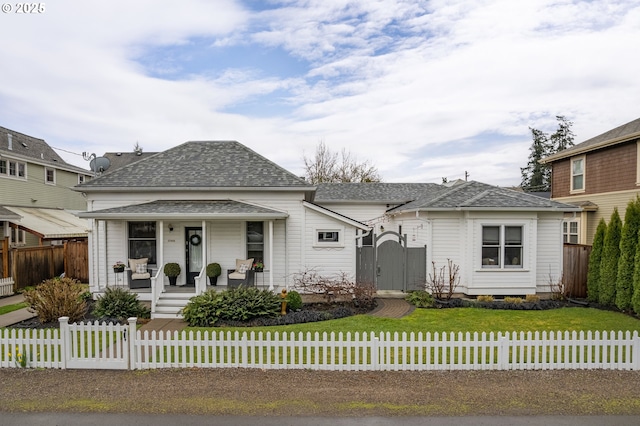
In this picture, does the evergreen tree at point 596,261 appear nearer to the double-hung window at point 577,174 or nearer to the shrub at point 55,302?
the double-hung window at point 577,174

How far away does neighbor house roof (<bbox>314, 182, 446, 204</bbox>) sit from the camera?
80.5 feet

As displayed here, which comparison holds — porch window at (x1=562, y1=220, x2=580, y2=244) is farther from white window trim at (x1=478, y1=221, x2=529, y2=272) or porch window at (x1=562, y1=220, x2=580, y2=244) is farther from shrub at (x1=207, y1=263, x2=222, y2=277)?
shrub at (x1=207, y1=263, x2=222, y2=277)

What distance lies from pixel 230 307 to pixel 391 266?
22.6 ft

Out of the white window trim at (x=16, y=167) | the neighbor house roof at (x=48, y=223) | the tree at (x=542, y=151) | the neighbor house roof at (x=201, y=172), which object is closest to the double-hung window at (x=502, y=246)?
the neighbor house roof at (x=201, y=172)

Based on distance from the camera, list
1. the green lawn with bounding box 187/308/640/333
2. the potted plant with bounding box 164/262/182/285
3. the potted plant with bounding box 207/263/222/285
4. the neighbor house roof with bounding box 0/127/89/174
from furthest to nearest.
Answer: the neighbor house roof with bounding box 0/127/89/174, the potted plant with bounding box 164/262/182/285, the potted plant with bounding box 207/263/222/285, the green lawn with bounding box 187/308/640/333

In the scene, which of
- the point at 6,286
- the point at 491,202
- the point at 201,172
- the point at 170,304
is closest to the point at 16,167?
the point at 6,286

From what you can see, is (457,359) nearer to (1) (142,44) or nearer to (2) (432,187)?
(1) (142,44)

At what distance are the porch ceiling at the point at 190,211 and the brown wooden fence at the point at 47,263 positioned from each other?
6142 mm

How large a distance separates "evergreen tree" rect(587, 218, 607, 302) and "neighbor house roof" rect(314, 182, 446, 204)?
10.3 metres

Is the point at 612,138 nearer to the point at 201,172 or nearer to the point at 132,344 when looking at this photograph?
the point at 201,172

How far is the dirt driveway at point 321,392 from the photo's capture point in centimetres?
591

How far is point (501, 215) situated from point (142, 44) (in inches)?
603

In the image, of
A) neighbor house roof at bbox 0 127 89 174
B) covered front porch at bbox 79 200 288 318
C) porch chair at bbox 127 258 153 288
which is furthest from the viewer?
neighbor house roof at bbox 0 127 89 174

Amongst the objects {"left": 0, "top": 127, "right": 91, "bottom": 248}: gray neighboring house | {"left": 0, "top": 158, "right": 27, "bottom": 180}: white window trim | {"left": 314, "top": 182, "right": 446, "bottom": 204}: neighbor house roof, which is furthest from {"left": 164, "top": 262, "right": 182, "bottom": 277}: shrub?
{"left": 0, "top": 158, "right": 27, "bottom": 180}: white window trim
